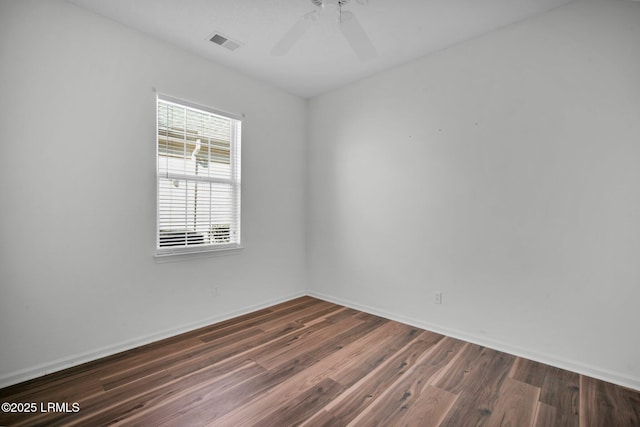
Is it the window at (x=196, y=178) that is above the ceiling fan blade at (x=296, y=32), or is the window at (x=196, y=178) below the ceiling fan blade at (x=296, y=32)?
below

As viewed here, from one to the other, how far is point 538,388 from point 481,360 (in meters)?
0.42

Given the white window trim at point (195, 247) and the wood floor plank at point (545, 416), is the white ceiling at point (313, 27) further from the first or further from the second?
the wood floor plank at point (545, 416)

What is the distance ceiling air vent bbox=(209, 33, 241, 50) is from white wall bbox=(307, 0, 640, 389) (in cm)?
150

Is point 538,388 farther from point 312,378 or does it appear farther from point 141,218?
point 141,218

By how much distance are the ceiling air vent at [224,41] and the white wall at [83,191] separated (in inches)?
14.8

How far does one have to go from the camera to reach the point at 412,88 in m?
3.21

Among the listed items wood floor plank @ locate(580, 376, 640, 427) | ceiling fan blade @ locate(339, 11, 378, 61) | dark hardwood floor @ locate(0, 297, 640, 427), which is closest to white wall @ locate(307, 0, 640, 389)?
wood floor plank @ locate(580, 376, 640, 427)

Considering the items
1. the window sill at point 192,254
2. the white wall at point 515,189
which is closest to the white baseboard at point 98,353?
the window sill at point 192,254

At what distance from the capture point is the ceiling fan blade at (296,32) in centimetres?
191

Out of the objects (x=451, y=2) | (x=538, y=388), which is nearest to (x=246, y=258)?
(x=538, y=388)

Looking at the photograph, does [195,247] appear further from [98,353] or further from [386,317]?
[386,317]

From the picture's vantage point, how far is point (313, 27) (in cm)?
261

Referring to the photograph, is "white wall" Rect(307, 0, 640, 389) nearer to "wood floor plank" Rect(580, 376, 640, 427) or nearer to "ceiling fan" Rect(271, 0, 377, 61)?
"wood floor plank" Rect(580, 376, 640, 427)

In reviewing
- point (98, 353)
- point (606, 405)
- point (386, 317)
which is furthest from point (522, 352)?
point (98, 353)
